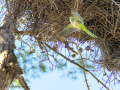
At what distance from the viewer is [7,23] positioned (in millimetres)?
1149

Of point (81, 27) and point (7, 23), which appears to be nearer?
point (81, 27)

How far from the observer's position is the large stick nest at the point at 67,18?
89 cm

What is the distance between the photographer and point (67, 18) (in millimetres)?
945

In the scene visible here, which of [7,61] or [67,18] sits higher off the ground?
[67,18]

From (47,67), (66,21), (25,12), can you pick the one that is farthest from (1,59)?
(47,67)

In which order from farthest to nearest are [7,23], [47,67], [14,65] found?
[47,67], [7,23], [14,65]

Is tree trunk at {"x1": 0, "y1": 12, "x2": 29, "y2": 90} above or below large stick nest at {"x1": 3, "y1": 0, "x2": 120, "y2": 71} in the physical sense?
below

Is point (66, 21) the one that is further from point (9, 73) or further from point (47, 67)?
point (47, 67)

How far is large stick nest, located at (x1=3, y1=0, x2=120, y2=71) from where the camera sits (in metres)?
0.89

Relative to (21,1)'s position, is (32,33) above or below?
below

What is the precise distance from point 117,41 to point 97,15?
1.05 feet

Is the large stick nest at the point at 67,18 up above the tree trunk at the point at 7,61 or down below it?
above

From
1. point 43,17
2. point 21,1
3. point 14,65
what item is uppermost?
point 21,1

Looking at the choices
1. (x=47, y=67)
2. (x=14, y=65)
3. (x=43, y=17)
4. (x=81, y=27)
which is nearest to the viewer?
(x=81, y=27)
